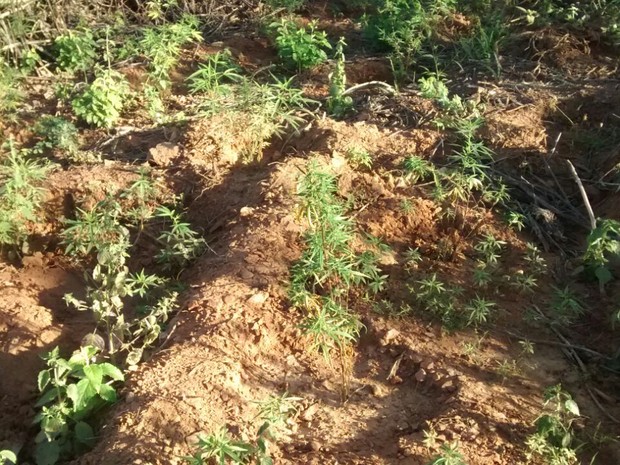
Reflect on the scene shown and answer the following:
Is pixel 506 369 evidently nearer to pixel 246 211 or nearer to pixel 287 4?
pixel 246 211

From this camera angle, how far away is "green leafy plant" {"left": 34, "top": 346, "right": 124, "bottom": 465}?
10.7 feet

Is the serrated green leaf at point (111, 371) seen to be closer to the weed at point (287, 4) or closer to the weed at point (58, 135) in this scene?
the weed at point (58, 135)

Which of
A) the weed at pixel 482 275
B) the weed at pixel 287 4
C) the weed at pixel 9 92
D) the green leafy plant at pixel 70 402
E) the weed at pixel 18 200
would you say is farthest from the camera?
the weed at pixel 287 4

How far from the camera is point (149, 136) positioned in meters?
5.38

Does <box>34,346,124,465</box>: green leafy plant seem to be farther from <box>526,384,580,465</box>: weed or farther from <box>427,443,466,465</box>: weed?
<box>526,384,580,465</box>: weed

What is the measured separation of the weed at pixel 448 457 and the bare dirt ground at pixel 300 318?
0.33 ft

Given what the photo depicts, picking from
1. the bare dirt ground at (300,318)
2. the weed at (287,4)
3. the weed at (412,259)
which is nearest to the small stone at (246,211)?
the bare dirt ground at (300,318)

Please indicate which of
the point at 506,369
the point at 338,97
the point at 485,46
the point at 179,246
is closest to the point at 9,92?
the point at 179,246

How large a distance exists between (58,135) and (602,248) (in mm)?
3506

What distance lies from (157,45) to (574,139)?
3154 millimetres

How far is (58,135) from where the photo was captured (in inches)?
208

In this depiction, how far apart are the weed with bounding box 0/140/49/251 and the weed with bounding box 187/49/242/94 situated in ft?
4.16

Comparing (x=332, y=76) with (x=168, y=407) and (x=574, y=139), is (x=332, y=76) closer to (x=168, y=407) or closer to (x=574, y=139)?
(x=574, y=139)

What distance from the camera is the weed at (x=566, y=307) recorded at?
13.0 feet
